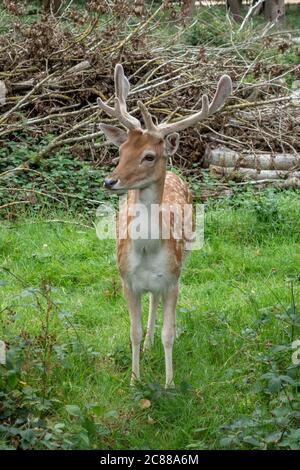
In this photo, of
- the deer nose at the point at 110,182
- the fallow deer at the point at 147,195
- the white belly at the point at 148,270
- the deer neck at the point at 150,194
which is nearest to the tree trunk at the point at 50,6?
the fallow deer at the point at 147,195

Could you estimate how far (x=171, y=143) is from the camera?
5191mm

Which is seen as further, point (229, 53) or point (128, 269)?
point (229, 53)

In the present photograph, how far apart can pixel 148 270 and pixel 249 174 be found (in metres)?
4.87

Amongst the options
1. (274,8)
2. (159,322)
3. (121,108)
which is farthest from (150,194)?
(274,8)

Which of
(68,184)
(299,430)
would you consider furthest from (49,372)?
(68,184)

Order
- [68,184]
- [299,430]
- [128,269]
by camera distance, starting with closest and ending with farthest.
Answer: [299,430] < [128,269] < [68,184]

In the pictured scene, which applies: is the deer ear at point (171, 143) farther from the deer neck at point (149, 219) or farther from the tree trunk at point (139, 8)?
the tree trunk at point (139, 8)

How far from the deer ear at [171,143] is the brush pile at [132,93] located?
431 centimetres

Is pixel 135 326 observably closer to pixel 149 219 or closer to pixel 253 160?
pixel 149 219

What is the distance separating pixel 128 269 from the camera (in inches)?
206

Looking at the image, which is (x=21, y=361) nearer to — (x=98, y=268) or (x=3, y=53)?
(x=98, y=268)

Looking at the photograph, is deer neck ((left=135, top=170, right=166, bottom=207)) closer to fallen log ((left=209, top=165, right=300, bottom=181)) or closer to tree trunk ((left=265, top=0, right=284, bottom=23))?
fallen log ((left=209, top=165, right=300, bottom=181))

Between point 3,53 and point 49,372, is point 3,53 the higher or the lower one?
the higher one

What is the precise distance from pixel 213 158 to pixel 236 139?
0.42m
